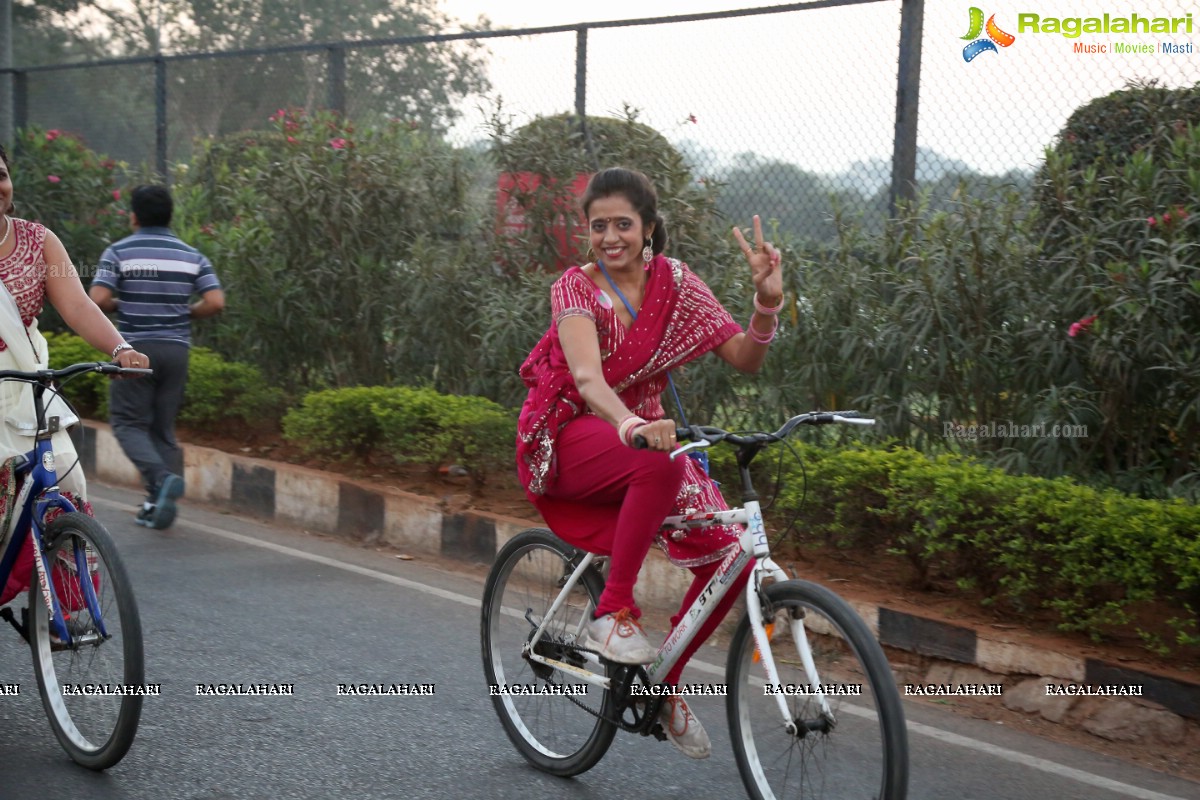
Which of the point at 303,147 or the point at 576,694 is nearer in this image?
the point at 576,694

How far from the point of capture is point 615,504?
12.8ft

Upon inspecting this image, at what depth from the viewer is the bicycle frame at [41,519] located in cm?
400

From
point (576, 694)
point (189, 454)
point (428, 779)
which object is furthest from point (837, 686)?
point (189, 454)

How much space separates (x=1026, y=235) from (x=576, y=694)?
341cm

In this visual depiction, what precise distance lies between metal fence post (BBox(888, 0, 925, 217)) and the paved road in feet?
9.54

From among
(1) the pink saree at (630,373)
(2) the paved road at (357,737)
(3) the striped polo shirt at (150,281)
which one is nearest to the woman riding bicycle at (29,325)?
(2) the paved road at (357,737)

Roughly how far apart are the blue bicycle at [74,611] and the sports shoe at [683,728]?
61.2 inches

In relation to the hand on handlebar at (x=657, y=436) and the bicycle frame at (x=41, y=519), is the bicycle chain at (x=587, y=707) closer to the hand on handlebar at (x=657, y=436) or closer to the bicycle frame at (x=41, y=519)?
the hand on handlebar at (x=657, y=436)

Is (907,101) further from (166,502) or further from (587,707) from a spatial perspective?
(166,502)

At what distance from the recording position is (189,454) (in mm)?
8539

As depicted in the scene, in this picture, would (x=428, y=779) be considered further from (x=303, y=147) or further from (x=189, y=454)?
(x=303, y=147)

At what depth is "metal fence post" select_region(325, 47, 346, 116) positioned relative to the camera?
10.1 m

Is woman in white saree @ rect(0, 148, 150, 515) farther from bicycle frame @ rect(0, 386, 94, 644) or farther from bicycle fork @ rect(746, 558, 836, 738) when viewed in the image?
bicycle fork @ rect(746, 558, 836, 738)

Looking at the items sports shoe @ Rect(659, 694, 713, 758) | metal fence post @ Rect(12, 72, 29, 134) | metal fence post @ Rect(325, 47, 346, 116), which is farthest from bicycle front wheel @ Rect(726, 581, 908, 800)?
metal fence post @ Rect(12, 72, 29, 134)
